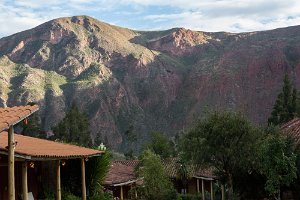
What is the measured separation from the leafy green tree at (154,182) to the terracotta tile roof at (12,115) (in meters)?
18.7

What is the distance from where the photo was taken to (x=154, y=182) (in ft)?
96.2

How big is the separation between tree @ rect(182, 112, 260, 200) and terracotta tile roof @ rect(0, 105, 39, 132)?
1402cm

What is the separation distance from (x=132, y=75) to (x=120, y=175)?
62.1 metres

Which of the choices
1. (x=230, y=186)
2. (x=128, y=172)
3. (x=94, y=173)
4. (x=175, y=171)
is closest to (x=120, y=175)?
(x=128, y=172)

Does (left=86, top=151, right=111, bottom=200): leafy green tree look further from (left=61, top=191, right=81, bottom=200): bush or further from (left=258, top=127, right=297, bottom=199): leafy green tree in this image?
(left=258, top=127, right=297, bottom=199): leafy green tree

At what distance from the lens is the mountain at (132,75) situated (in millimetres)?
81000

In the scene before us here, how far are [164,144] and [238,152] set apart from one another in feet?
96.6

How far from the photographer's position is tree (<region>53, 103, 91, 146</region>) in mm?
49969

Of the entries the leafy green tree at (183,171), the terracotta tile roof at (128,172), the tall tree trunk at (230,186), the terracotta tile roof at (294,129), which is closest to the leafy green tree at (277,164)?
the tall tree trunk at (230,186)

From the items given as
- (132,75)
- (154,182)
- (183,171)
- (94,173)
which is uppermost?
(132,75)

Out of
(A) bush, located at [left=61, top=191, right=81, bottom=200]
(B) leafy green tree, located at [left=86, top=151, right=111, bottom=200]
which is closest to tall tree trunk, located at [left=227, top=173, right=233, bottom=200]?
(B) leafy green tree, located at [left=86, top=151, right=111, bottom=200]

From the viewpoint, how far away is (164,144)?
52.3m

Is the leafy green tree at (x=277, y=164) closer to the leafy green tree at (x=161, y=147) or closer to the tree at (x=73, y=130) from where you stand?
the leafy green tree at (x=161, y=147)

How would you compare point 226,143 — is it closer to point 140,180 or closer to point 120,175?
point 140,180
